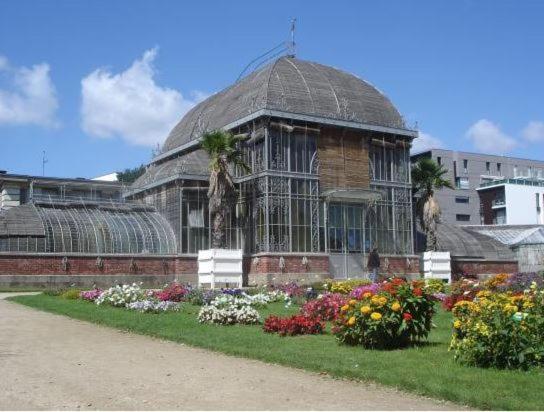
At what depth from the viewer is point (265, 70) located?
139 ft

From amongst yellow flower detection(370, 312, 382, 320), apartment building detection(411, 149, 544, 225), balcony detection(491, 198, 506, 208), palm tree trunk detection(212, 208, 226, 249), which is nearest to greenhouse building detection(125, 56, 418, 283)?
palm tree trunk detection(212, 208, 226, 249)

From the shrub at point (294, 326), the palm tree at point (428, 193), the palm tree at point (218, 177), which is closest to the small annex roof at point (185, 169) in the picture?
the palm tree at point (218, 177)

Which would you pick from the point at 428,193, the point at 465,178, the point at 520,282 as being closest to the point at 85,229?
the point at 428,193

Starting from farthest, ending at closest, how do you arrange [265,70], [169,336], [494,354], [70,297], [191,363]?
1. [265,70]
2. [70,297]
3. [169,336]
4. [191,363]
5. [494,354]

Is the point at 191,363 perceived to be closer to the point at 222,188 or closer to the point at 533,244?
the point at 222,188

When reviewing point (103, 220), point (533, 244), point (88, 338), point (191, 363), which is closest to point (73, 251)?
point (103, 220)

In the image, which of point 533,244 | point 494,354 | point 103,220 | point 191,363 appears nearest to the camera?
point 494,354

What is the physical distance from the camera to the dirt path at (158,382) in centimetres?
797

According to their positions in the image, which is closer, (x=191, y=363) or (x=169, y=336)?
(x=191, y=363)

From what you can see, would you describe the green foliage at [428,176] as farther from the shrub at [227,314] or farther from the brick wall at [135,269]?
the shrub at [227,314]

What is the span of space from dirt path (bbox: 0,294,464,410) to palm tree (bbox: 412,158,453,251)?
108 feet

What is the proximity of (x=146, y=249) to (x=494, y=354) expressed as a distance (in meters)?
31.7

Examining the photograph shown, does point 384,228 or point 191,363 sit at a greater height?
point 384,228

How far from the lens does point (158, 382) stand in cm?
927
